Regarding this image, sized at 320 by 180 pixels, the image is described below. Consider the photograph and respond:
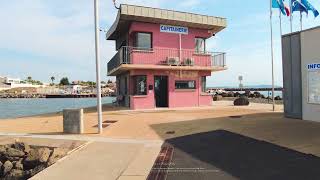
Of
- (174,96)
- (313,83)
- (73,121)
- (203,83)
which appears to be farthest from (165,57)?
(73,121)

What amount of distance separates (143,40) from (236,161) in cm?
1925

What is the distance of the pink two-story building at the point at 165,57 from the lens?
27594 mm

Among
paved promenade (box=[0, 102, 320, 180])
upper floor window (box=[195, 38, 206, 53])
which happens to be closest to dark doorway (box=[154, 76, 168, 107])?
upper floor window (box=[195, 38, 206, 53])

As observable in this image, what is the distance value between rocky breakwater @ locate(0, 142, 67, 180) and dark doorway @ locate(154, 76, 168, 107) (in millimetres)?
15888

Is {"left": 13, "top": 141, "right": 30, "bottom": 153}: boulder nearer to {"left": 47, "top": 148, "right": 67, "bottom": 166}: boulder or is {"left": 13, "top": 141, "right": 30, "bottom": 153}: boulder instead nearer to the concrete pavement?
{"left": 47, "top": 148, "right": 67, "bottom": 166}: boulder

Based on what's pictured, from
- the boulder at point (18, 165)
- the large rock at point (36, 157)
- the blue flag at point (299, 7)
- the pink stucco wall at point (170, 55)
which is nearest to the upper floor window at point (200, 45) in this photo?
the pink stucco wall at point (170, 55)

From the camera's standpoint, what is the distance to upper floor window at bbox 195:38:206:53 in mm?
30553

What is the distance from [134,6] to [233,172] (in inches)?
753

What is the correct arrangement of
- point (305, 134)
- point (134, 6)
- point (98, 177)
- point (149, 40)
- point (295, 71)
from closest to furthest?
point (98, 177) < point (305, 134) < point (295, 71) < point (134, 6) < point (149, 40)

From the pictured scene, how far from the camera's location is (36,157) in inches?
492

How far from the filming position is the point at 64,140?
14367 mm

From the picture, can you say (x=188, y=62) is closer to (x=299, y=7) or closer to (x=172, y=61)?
(x=172, y=61)

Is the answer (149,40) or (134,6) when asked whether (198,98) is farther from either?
(134,6)

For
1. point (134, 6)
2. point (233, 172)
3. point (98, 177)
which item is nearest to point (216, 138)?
point (233, 172)
